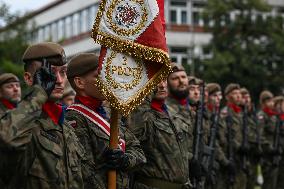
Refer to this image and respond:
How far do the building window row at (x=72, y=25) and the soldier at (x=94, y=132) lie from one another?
4432 centimetres

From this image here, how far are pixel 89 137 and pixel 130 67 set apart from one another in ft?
1.92

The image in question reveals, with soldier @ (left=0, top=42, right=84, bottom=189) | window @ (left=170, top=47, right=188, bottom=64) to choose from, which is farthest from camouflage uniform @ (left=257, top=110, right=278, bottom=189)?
window @ (left=170, top=47, right=188, bottom=64)

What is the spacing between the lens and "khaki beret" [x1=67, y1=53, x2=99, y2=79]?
5230 mm

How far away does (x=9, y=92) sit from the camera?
8.21 metres

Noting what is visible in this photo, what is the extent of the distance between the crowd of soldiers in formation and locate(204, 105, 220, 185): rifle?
0.01 metres

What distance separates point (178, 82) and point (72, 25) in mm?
47444

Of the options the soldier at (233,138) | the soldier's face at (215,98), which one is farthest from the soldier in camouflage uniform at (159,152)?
the soldier's face at (215,98)

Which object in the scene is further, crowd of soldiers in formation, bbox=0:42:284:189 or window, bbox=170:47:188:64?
window, bbox=170:47:188:64

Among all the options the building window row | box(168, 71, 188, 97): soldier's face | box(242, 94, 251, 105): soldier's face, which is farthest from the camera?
the building window row

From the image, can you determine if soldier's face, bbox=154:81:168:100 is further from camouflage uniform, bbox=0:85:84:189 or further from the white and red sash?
camouflage uniform, bbox=0:85:84:189

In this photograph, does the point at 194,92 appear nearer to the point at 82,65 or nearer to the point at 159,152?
the point at 159,152

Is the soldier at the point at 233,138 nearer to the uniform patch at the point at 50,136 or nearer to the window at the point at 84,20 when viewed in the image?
the uniform patch at the point at 50,136

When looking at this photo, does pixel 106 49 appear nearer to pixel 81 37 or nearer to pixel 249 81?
pixel 249 81

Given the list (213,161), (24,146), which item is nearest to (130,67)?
(24,146)
